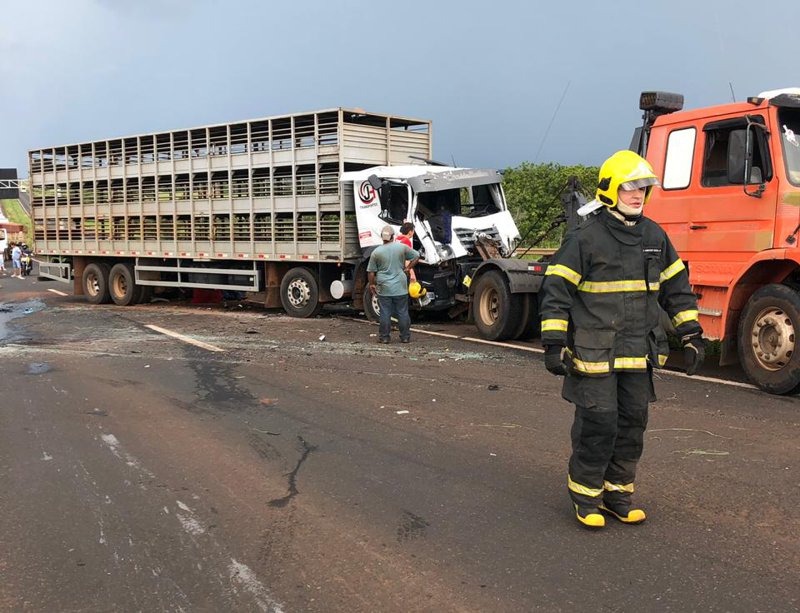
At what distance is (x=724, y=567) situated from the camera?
3.43m

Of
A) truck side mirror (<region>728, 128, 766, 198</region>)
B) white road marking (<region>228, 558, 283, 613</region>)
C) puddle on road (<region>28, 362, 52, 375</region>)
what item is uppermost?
truck side mirror (<region>728, 128, 766, 198</region>)

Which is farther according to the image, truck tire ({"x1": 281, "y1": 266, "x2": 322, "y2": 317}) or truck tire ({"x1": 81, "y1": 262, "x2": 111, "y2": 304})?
truck tire ({"x1": 81, "y1": 262, "x2": 111, "y2": 304})

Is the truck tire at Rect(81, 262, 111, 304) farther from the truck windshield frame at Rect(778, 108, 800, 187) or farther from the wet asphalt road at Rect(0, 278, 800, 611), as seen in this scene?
the truck windshield frame at Rect(778, 108, 800, 187)

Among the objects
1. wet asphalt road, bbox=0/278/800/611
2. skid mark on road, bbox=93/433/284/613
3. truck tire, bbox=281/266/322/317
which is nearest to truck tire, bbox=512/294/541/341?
wet asphalt road, bbox=0/278/800/611

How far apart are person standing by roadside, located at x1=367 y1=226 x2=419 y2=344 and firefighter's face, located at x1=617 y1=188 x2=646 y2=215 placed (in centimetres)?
680

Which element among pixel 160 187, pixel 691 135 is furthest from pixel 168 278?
pixel 691 135

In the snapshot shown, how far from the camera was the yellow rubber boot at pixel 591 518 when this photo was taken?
3.86 meters

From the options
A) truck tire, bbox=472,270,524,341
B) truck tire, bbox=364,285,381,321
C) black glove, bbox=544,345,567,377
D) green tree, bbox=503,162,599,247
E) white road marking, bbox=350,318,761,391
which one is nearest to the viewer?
black glove, bbox=544,345,567,377

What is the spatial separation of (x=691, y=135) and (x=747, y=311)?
6.06ft

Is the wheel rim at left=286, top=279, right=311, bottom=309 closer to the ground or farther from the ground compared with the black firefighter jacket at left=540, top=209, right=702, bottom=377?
closer to the ground

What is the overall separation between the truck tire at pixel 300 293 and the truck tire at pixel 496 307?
391 centimetres

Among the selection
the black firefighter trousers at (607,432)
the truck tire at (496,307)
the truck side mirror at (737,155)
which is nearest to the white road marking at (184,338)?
the truck tire at (496,307)

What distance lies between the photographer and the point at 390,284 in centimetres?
1049

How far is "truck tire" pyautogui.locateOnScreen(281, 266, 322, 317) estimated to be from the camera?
45.5ft
